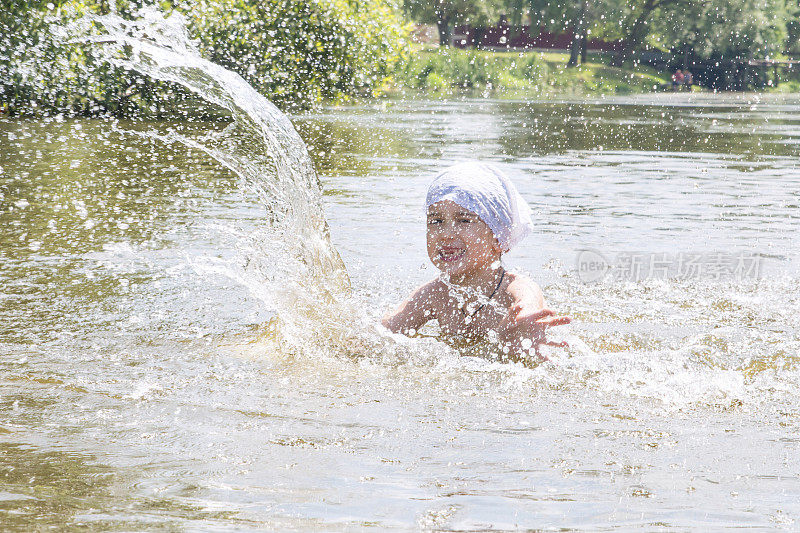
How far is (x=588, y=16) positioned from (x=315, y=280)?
206ft

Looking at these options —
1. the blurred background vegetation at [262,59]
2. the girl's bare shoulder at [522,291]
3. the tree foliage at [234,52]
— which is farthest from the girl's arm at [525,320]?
the tree foliage at [234,52]

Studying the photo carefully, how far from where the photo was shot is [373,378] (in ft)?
13.2

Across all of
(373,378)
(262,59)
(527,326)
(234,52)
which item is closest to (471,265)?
(527,326)

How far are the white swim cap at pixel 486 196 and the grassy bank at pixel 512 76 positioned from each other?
36378mm

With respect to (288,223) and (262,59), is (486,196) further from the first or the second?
(262,59)

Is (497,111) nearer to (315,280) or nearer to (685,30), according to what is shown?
(315,280)

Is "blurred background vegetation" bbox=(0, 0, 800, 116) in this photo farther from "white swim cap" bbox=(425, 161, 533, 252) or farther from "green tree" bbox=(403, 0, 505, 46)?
"white swim cap" bbox=(425, 161, 533, 252)

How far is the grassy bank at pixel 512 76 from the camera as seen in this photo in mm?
45094

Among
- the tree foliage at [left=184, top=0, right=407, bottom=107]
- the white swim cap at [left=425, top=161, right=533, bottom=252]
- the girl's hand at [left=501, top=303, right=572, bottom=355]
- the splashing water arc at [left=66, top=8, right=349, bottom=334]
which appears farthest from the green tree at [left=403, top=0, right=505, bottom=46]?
the girl's hand at [left=501, top=303, right=572, bottom=355]

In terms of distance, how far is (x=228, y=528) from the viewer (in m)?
2.35

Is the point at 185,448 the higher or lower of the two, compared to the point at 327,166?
higher

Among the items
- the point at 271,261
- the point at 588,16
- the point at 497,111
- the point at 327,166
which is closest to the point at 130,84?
the point at 327,166

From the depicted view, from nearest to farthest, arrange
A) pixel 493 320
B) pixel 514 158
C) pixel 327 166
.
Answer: pixel 493 320 → pixel 327 166 → pixel 514 158

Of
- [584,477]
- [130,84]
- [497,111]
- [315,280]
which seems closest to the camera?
[584,477]
